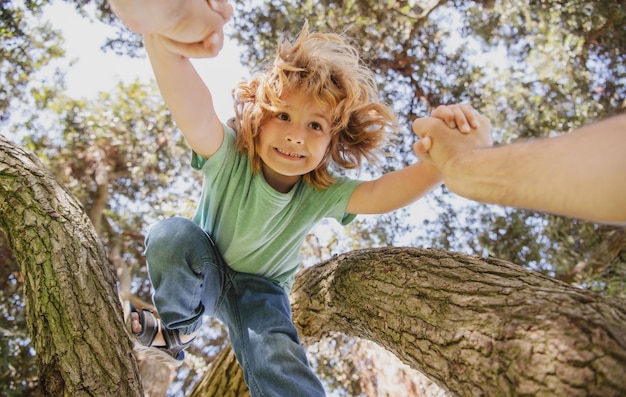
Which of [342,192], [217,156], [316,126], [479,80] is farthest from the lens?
[479,80]

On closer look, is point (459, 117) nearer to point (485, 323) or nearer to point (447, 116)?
point (447, 116)

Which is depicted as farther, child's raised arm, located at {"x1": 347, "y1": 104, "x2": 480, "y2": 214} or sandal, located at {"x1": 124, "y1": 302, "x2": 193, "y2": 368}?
sandal, located at {"x1": 124, "y1": 302, "x2": 193, "y2": 368}

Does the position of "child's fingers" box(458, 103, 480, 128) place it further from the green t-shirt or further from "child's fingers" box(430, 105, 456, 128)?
the green t-shirt

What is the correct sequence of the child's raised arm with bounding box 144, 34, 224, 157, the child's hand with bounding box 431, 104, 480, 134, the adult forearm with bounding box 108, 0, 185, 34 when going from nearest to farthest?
the adult forearm with bounding box 108, 0, 185, 34
the child's raised arm with bounding box 144, 34, 224, 157
the child's hand with bounding box 431, 104, 480, 134

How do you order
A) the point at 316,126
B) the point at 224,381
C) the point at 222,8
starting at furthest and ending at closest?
the point at 224,381, the point at 316,126, the point at 222,8

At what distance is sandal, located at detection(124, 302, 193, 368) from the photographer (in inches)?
95.8

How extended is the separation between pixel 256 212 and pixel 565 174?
5.12 ft

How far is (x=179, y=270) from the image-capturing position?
7.74ft

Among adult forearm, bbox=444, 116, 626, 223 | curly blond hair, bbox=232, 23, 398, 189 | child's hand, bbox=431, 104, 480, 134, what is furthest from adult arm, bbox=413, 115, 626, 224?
curly blond hair, bbox=232, 23, 398, 189

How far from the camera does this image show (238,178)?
2521mm

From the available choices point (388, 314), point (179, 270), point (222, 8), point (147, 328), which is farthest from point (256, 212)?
point (222, 8)

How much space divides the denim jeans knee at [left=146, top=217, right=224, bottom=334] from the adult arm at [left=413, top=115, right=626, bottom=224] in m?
1.26

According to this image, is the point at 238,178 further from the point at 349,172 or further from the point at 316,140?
the point at 349,172

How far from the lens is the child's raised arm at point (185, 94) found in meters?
1.78
